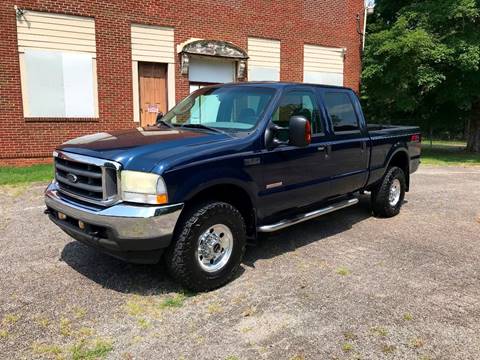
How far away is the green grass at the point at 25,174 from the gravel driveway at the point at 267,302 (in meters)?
4.05

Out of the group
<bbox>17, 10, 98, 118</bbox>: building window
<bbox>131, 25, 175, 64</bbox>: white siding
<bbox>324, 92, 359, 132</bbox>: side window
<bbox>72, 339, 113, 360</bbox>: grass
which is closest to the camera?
<bbox>72, 339, 113, 360</bbox>: grass

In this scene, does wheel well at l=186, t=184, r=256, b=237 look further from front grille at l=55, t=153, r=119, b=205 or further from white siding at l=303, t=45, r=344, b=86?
white siding at l=303, t=45, r=344, b=86

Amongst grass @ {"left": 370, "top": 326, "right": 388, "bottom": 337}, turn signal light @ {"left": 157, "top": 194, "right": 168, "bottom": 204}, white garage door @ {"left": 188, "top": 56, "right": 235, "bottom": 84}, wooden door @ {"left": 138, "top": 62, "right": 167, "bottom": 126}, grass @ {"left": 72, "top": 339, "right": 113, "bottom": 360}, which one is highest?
white garage door @ {"left": 188, "top": 56, "right": 235, "bottom": 84}

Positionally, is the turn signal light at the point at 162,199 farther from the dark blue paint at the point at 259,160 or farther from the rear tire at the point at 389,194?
the rear tire at the point at 389,194

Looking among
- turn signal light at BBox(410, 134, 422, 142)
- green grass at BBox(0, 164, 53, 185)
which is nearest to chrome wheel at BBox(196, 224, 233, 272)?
turn signal light at BBox(410, 134, 422, 142)

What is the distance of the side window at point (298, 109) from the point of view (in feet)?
15.7

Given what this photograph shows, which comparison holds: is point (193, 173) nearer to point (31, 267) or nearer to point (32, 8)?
point (31, 267)

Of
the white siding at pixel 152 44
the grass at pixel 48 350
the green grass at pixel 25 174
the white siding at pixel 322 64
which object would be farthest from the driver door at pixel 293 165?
the white siding at pixel 322 64

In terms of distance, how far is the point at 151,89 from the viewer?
13.7m

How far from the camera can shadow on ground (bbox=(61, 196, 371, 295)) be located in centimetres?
416

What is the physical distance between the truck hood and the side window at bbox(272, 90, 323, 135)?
2.64ft

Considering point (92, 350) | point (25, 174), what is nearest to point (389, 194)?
point (92, 350)

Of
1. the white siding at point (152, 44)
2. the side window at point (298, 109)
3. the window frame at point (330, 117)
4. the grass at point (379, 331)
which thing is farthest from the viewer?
the white siding at point (152, 44)

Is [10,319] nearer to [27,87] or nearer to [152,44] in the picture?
[27,87]
